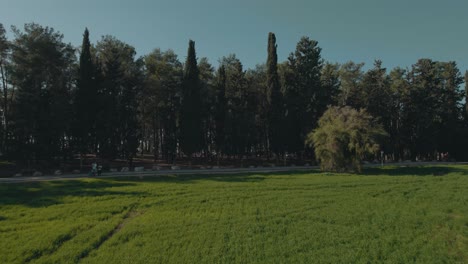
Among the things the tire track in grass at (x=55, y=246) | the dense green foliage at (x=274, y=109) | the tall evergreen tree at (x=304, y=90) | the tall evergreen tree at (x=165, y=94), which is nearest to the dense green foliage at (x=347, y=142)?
the dense green foliage at (x=274, y=109)

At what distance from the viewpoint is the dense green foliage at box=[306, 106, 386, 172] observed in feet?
104

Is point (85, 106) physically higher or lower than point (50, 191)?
higher

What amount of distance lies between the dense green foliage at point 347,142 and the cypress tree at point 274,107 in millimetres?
7103

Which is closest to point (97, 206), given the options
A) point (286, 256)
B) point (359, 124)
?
point (286, 256)

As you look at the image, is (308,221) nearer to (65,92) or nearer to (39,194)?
(39,194)

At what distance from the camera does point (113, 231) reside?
44.4 feet

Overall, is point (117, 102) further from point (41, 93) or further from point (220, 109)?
point (220, 109)

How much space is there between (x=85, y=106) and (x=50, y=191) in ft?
54.1

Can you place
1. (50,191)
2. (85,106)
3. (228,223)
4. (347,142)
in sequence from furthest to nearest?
1. (85,106)
2. (347,142)
3. (50,191)
4. (228,223)

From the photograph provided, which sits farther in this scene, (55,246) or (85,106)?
(85,106)

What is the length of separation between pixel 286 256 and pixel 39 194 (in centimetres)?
1415

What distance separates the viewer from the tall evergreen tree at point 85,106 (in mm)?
33500

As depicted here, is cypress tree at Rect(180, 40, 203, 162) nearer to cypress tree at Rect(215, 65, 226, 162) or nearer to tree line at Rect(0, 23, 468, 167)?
tree line at Rect(0, 23, 468, 167)

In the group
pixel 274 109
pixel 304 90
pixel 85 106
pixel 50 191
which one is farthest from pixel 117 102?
pixel 304 90
